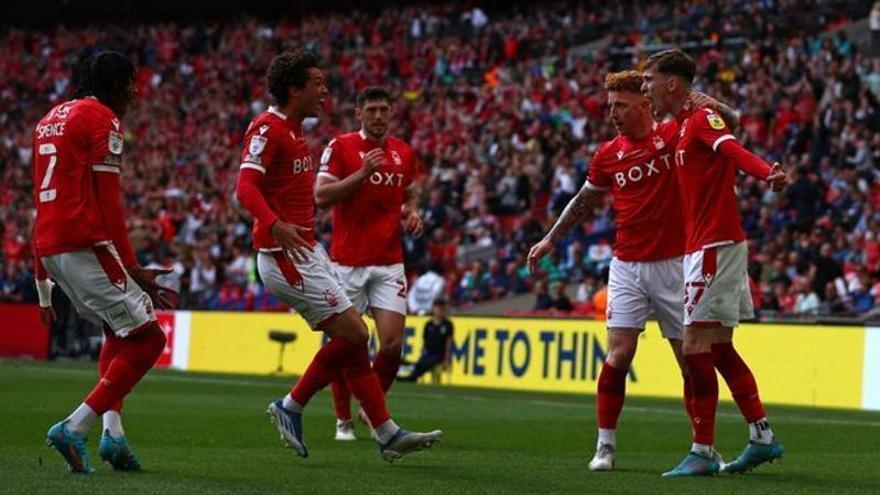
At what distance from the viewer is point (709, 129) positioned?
33.8 feet

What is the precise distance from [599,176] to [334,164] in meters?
2.75

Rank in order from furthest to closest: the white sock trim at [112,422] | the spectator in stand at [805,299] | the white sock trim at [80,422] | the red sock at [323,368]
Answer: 1. the spectator in stand at [805,299]
2. the red sock at [323,368]
3. the white sock trim at [112,422]
4. the white sock trim at [80,422]

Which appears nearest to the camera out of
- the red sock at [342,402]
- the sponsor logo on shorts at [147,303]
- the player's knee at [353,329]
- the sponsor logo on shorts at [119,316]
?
the sponsor logo on shorts at [119,316]

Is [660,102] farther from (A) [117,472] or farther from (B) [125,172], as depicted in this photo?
(B) [125,172]

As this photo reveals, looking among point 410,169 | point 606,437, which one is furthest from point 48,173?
point 410,169

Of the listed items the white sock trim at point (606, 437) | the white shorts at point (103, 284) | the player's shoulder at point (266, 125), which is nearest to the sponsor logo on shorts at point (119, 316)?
the white shorts at point (103, 284)

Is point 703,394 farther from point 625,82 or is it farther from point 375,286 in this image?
point 375,286

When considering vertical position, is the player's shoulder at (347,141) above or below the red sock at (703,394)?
above

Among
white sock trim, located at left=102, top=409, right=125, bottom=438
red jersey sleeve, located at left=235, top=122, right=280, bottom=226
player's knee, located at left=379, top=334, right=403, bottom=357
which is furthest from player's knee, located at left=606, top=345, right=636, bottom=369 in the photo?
white sock trim, located at left=102, top=409, right=125, bottom=438

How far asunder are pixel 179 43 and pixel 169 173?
9.12 metres

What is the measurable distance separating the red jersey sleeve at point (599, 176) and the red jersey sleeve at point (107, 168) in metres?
3.28

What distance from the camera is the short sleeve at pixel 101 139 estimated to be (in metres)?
9.38

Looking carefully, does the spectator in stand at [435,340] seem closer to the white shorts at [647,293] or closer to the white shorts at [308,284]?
the white shorts at [647,293]

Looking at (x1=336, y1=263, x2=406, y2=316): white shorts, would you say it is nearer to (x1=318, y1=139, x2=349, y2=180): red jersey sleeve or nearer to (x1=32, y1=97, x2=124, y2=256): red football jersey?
(x1=318, y1=139, x2=349, y2=180): red jersey sleeve
